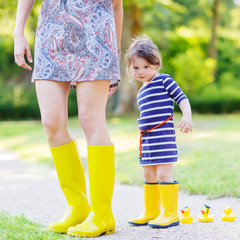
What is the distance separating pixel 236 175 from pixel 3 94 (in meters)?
12.5

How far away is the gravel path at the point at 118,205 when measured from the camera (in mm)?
2402

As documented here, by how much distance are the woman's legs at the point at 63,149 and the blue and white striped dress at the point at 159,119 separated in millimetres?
402

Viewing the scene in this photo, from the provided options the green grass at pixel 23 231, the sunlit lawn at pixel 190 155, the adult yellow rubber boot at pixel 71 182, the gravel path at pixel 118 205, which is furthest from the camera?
the sunlit lawn at pixel 190 155

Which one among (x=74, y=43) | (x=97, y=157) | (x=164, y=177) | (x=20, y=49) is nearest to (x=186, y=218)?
(x=164, y=177)

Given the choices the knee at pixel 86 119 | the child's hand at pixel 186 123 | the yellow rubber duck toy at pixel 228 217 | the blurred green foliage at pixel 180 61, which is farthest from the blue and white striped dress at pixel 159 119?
the blurred green foliage at pixel 180 61

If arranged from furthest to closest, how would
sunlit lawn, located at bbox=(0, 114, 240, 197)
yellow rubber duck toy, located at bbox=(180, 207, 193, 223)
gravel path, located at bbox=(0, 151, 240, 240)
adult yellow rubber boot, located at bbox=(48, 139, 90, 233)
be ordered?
sunlit lawn, located at bbox=(0, 114, 240, 197), yellow rubber duck toy, located at bbox=(180, 207, 193, 223), adult yellow rubber boot, located at bbox=(48, 139, 90, 233), gravel path, located at bbox=(0, 151, 240, 240)

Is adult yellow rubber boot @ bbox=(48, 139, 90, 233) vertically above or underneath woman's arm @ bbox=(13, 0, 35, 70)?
underneath

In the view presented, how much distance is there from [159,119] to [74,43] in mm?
643

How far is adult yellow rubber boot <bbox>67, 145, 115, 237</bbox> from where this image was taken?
2.45 metres

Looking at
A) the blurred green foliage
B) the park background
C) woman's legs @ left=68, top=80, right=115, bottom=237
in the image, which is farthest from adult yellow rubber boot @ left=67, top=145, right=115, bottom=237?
the blurred green foliage

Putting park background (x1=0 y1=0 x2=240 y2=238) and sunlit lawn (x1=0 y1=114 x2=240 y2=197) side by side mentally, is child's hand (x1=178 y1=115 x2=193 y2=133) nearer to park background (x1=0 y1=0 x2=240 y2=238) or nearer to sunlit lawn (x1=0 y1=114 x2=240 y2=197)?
sunlit lawn (x1=0 y1=114 x2=240 y2=197)

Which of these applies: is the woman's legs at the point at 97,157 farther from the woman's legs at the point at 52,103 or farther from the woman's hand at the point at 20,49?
the woman's hand at the point at 20,49

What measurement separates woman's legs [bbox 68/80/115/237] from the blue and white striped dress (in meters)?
0.24

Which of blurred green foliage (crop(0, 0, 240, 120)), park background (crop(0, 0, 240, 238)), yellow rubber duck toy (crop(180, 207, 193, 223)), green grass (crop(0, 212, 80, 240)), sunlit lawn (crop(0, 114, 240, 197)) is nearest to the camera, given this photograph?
green grass (crop(0, 212, 80, 240))
